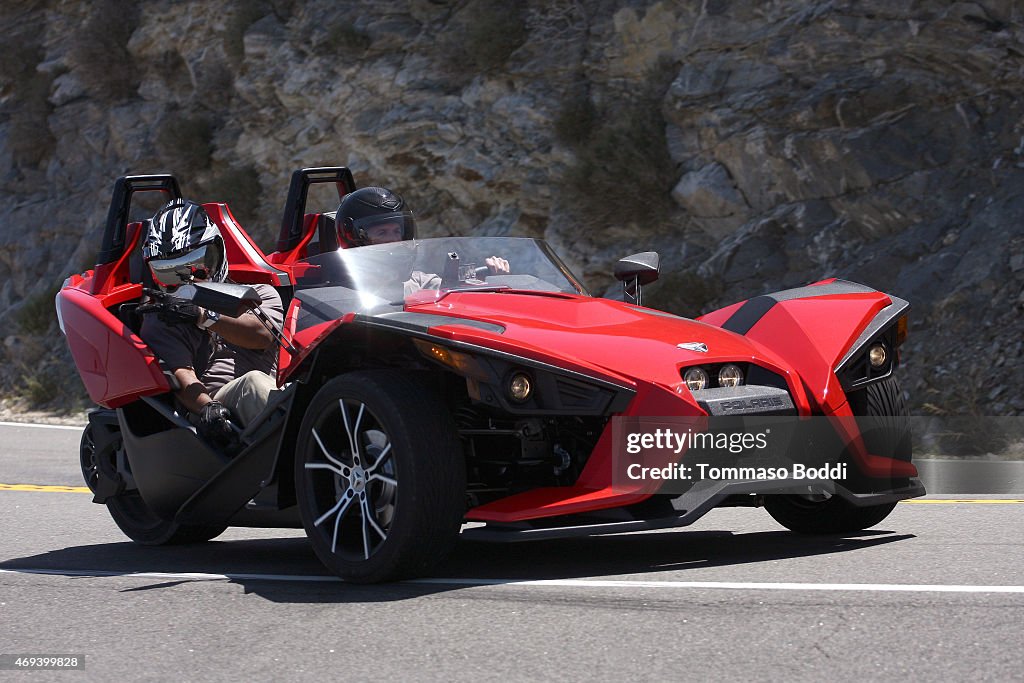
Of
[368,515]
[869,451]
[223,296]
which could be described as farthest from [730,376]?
[223,296]

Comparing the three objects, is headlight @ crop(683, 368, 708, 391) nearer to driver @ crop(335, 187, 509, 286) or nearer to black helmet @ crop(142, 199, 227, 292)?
driver @ crop(335, 187, 509, 286)

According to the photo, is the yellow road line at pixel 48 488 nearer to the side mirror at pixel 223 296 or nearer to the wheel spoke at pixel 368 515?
the side mirror at pixel 223 296

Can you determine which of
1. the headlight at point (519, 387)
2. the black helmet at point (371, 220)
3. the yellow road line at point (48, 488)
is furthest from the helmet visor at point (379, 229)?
the yellow road line at point (48, 488)

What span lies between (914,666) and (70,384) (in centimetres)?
2129

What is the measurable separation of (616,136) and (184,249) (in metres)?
11.7

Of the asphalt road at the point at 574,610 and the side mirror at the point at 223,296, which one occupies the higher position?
the side mirror at the point at 223,296

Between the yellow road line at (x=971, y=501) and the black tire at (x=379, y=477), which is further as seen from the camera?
the yellow road line at (x=971, y=501)

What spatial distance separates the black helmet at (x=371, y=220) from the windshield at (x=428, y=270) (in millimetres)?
679

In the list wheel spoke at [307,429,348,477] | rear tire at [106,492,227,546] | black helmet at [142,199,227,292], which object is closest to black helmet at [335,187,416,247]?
black helmet at [142,199,227,292]

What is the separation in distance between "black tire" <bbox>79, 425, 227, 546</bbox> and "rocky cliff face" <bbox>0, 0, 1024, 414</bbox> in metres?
7.73

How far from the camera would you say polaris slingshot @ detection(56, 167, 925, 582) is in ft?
17.8

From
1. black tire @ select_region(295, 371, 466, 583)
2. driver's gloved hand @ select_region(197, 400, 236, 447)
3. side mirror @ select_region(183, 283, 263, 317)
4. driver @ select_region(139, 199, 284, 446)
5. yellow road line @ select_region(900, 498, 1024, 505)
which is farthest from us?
yellow road line @ select_region(900, 498, 1024, 505)

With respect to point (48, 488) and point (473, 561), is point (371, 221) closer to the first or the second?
point (473, 561)

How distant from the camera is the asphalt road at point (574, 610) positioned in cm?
427
